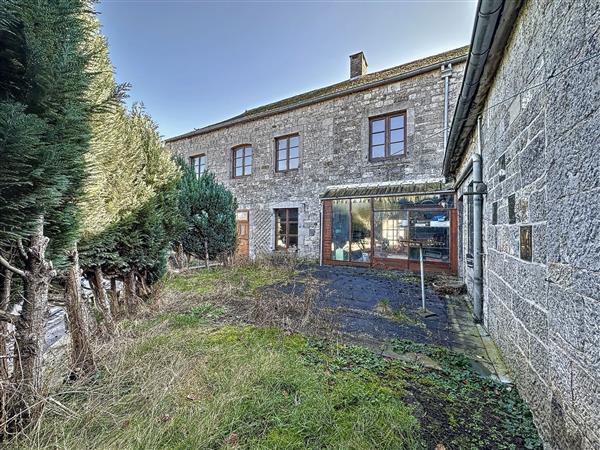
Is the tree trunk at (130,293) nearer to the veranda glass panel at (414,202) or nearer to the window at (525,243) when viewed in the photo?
the window at (525,243)

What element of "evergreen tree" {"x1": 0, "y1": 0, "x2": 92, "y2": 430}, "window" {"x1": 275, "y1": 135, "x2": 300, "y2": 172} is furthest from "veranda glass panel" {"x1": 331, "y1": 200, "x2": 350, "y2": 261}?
"evergreen tree" {"x1": 0, "y1": 0, "x2": 92, "y2": 430}

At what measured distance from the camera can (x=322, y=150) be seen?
10383 mm

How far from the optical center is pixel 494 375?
2516 millimetres

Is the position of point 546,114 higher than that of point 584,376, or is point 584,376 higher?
point 546,114

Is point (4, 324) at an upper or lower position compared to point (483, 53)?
lower

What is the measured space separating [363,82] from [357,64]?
1.75 meters

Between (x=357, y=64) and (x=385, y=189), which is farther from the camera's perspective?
(x=357, y=64)

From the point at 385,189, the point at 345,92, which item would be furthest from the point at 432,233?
the point at 345,92

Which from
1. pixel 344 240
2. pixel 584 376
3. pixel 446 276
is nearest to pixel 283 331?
pixel 584 376

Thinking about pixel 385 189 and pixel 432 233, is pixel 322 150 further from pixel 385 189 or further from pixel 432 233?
pixel 432 233

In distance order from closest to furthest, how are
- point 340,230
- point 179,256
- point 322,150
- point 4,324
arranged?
point 4,324
point 179,256
point 340,230
point 322,150

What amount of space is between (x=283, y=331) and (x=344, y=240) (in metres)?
6.39

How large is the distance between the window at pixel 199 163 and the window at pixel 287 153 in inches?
177

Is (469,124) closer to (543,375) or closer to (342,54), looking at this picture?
(543,375)
